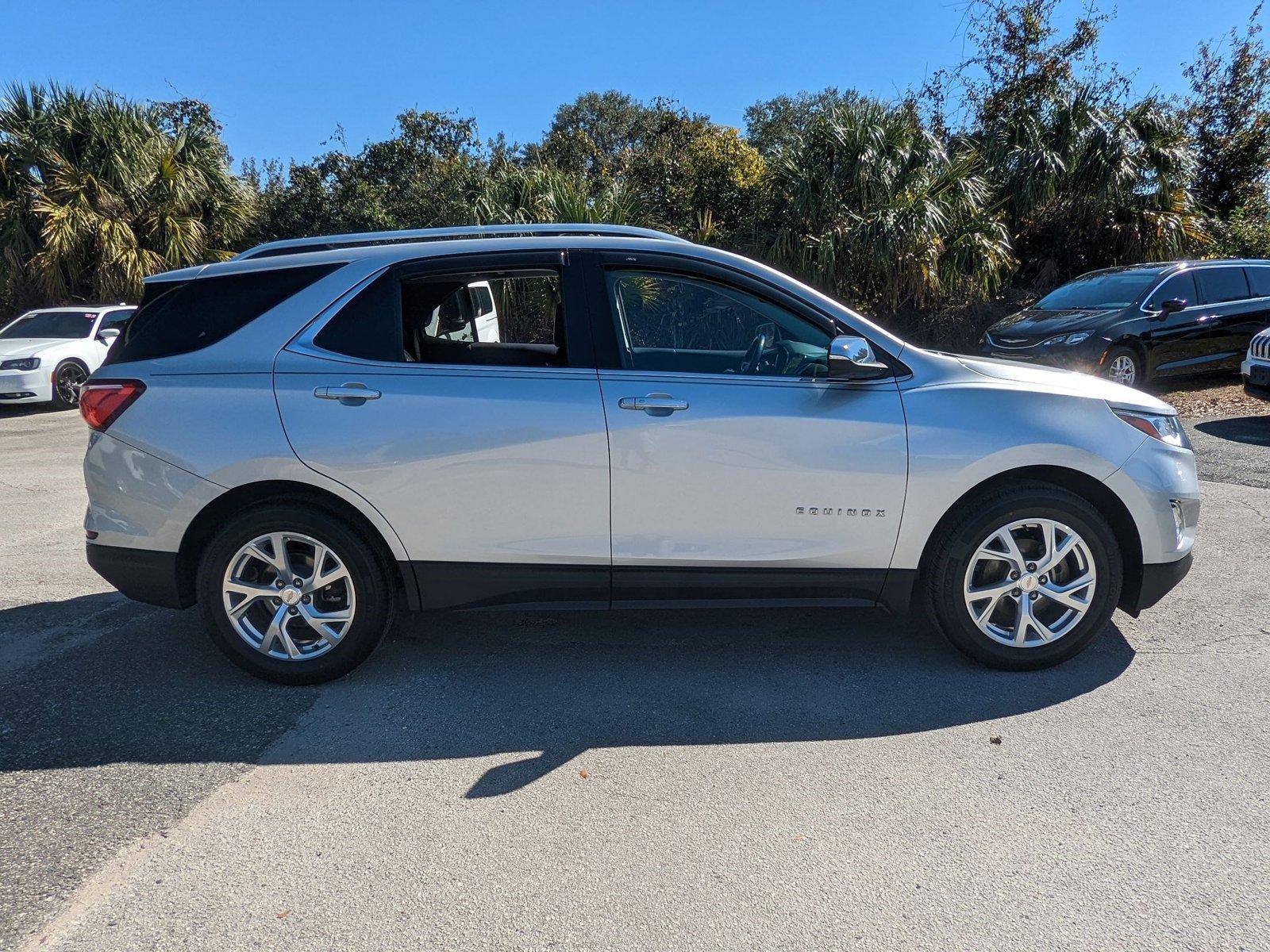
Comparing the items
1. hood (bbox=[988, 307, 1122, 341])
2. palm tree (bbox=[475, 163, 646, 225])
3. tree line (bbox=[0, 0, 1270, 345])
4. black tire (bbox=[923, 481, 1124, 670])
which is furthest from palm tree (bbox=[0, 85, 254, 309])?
black tire (bbox=[923, 481, 1124, 670])

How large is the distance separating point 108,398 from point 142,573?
736 millimetres

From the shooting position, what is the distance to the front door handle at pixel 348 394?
3904 millimetres

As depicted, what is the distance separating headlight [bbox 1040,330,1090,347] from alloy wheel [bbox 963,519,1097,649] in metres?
7.85

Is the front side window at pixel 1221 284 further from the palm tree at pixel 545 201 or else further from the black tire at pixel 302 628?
the black tire at pixel 302 628

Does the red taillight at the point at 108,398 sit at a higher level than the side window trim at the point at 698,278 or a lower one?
lower

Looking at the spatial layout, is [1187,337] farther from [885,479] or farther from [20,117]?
[20,117]

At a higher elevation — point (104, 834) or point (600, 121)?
point (600, 121)

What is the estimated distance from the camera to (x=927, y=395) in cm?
397

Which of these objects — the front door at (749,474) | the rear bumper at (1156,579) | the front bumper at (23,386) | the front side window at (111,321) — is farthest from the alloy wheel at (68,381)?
the rear bumper at (1156,579)

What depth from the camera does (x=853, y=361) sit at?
3.86m

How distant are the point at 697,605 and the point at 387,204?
20296mm

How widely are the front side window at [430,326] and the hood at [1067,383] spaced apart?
1.84m

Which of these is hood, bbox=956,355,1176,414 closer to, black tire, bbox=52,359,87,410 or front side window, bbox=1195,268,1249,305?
front side window, bbox=1195,268,1249,305

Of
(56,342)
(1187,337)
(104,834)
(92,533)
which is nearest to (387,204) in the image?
(56,342)
